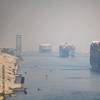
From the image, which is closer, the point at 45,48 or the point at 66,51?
the point at 66,51

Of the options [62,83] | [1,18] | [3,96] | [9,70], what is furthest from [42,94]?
[1,18]

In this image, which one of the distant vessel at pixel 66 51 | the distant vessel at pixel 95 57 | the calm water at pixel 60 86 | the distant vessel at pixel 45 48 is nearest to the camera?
the calm water at pixel 60 86

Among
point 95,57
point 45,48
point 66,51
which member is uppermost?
point 45,48

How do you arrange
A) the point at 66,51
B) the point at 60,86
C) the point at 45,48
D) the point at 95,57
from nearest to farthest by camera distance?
the point at 60,86
the point at 95,57
the point at 66,51
the point at 45,48

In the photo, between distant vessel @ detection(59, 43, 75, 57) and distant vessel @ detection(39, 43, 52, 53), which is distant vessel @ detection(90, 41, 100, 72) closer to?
distant vessel @ detection(59, 43, 75, 57)

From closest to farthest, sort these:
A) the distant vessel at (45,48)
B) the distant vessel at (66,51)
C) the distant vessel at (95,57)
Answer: the distant vessel at (95,57)
the distant vessel at (66,51)
the distant vessel at (45,48)

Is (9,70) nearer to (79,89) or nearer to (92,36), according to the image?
(79,89)

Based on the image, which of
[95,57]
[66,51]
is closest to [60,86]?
[95,57]

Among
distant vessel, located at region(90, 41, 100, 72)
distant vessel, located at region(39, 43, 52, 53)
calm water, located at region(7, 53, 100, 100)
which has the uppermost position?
distant vessel, located at region(39, 43, 52, 53)

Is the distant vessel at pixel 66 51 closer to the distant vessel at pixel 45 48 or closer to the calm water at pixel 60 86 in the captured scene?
the distant vessel at pixel 45 48

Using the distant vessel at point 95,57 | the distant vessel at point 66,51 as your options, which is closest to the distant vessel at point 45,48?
the distant vessel at point 66,51

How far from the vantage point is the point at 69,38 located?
5025 centimetres

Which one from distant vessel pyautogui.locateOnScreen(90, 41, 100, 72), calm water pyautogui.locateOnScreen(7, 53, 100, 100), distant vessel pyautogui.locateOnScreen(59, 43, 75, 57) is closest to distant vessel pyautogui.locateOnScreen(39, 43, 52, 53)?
distant vessel pyautogui.locateOnScreen(59, 43, 75, 57)

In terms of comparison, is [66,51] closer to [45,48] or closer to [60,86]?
[45,48]
